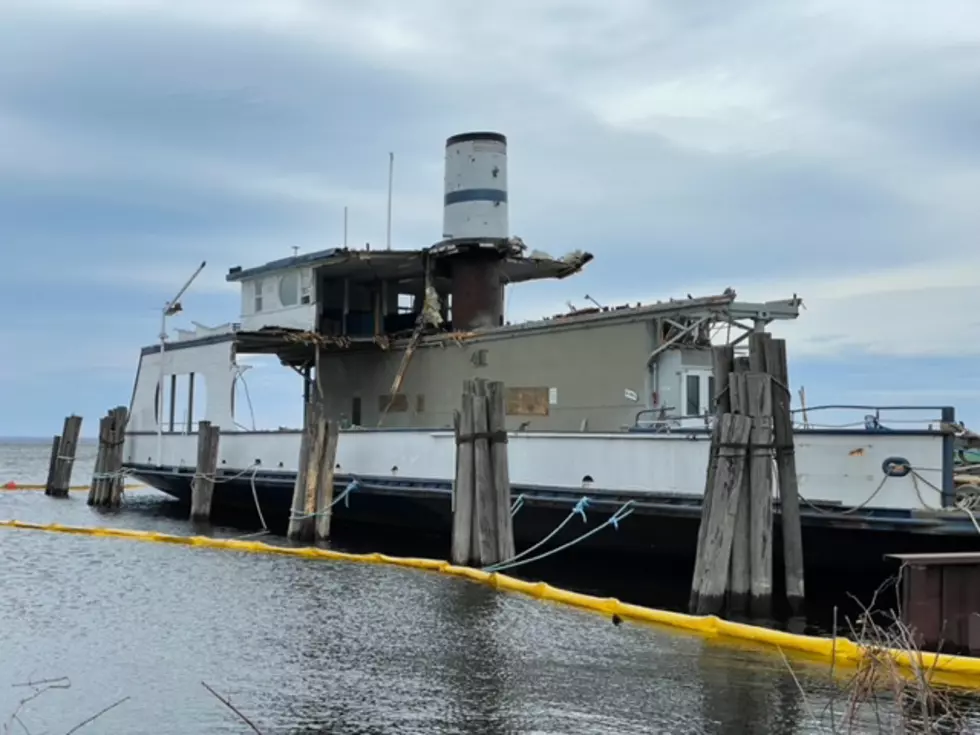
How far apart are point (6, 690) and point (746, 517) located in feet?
25.4

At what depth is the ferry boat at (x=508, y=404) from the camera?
13492 mm

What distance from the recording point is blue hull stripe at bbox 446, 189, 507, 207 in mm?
22719

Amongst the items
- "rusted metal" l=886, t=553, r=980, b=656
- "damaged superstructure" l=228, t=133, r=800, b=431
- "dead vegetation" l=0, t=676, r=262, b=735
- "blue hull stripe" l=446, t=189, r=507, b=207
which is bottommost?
"dead vegetation" l=0, t=676, r=262, b=735

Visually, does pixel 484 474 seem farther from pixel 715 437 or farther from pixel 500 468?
pixel 715 437

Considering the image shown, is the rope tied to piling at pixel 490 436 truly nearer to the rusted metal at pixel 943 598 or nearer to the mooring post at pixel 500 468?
the mooring post at pixel 500 468

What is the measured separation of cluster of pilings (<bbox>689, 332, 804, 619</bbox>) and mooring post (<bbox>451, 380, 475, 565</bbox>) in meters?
4.12

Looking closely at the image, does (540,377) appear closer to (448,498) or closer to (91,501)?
(448,498)

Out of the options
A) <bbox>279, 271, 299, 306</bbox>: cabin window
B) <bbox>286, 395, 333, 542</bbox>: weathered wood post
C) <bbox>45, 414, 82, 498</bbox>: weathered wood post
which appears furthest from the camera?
<bbox>45, 414, 82, 498</bbox>: weathered wood post

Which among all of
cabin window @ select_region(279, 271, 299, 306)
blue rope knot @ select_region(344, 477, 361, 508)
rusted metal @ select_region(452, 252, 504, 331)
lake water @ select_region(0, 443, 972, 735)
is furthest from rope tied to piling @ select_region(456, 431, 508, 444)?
cabin window @ select_region(279, 271, 299, 306)

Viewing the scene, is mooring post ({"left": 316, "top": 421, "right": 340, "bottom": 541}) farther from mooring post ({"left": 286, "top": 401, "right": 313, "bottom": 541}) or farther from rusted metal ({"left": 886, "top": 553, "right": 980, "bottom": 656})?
rusted metal ({"left": 886, "top": 553, "right": 980, "bottom": 656})

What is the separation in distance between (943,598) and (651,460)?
5.28 metres

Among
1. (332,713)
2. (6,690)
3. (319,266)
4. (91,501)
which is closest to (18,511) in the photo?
(91,501)

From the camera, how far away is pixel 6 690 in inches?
392

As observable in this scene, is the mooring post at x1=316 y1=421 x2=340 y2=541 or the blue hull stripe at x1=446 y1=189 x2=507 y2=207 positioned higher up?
the blue hull stripe at x1=446 y1=189 x2=507 y2=207
